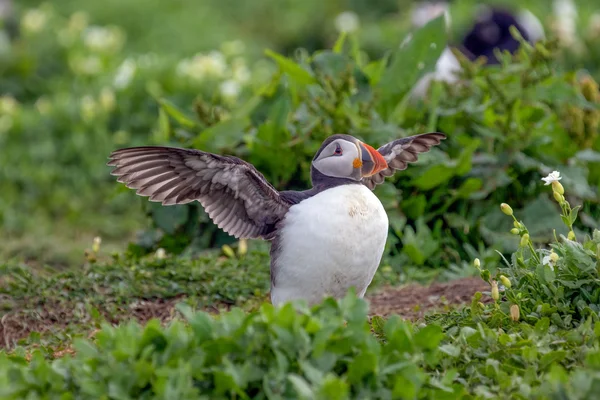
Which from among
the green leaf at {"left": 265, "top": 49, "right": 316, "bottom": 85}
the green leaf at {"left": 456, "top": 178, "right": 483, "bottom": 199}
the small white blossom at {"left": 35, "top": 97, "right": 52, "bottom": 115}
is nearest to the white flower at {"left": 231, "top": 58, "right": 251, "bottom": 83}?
the small white blossom at {"left": 35, "top": 97, "right": 52, "bottom": 115}

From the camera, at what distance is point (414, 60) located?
21.9 feet

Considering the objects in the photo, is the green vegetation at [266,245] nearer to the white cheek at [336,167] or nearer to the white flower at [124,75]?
the white flower at [124,75]

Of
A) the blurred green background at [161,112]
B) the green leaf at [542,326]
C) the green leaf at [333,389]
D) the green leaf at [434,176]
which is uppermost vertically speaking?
the green leaf at [333,389]

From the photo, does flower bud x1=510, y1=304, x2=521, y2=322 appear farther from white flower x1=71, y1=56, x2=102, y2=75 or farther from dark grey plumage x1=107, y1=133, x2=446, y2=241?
white flower x1=71, y1=56, x2=102, y2=75

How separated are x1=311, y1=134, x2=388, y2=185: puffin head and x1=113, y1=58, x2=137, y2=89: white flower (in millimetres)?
5657

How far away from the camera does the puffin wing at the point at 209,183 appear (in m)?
4.25

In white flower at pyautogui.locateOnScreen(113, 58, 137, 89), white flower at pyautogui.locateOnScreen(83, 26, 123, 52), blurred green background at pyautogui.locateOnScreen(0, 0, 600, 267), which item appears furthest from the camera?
white flower at pyautogui.locateOnScreen(83, 26, 123, 52)

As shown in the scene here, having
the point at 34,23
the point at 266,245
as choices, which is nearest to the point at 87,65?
the point at 34,23

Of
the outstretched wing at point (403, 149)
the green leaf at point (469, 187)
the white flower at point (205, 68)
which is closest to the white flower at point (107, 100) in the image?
the white flower at point (205, 68)

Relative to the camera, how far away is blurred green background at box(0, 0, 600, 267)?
21.0 ft

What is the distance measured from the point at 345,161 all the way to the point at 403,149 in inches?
27.1

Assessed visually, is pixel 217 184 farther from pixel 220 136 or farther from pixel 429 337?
pixel 220 136

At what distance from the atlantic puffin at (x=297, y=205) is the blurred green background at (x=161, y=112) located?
1881mm

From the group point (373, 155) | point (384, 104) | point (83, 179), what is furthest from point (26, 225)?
point (373, 155)
